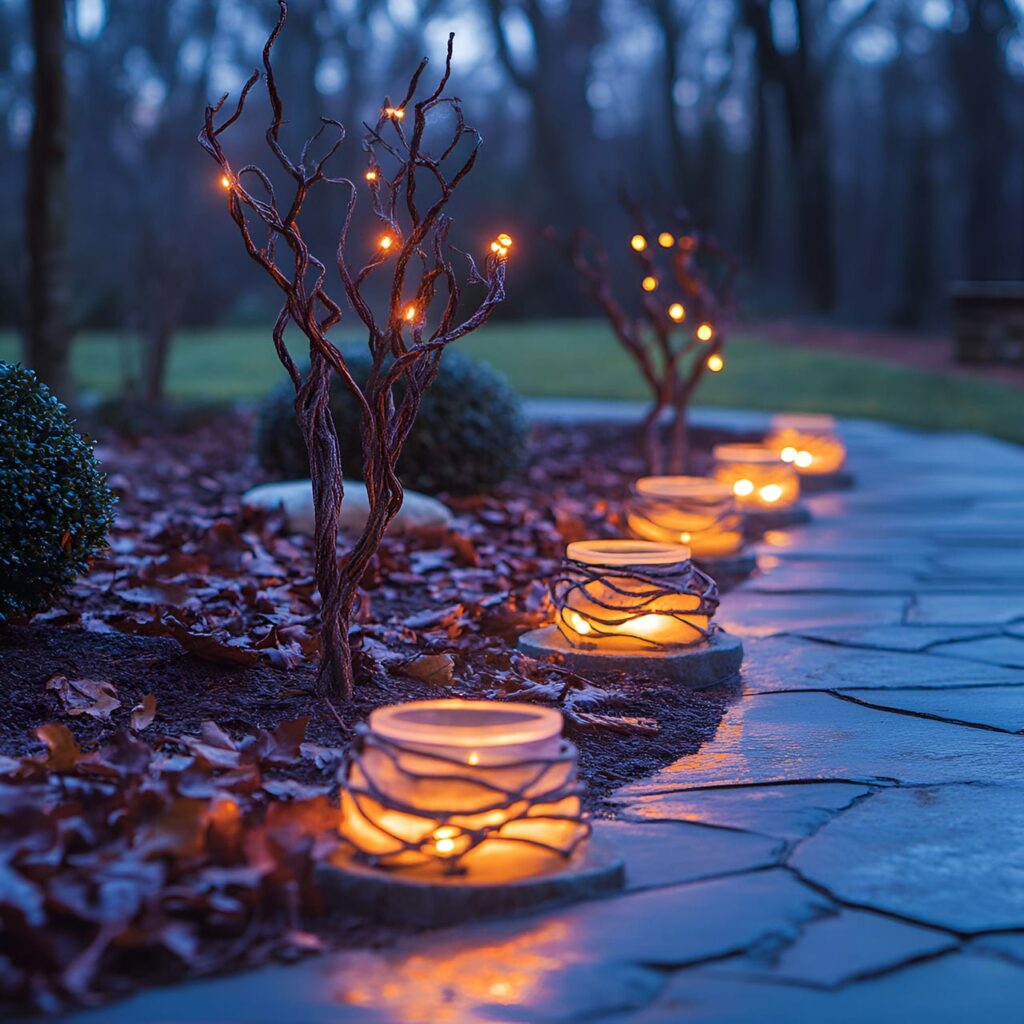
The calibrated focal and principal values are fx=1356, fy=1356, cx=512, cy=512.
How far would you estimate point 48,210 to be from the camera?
9703mm

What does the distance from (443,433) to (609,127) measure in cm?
3587

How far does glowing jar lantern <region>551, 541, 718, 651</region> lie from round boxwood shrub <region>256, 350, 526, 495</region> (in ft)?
11.3

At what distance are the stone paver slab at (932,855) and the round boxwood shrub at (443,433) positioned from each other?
477 centimetres

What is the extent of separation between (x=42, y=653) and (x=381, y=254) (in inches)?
59.2

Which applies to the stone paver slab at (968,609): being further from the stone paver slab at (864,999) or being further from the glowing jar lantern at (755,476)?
the stone paver slab at (864,999)

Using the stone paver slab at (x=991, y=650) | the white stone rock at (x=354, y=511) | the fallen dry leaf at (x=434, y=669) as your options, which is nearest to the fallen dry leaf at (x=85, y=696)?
the fallen dry leaf at (x=434, y=669)

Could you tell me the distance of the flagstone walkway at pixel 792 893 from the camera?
6.74 feet

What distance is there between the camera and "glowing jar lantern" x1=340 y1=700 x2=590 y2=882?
238 centimetres

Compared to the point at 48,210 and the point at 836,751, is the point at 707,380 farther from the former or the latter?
the point at 836,751

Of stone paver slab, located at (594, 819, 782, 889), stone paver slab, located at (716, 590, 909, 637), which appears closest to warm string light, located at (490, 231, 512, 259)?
stone paver slab, located at (594, 819, 782, 889)

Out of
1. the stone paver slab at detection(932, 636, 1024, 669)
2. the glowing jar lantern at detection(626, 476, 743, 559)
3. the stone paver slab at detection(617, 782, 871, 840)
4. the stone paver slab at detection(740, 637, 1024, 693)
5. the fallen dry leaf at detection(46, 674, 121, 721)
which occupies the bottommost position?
the stone paver slab at detection(932, 636, 1024, 669)

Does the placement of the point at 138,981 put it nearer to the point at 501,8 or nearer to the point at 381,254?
the point at 381,254

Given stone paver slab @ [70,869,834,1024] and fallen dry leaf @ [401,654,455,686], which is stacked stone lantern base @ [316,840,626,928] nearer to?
stone paver slab @ [70,869,834,1024]

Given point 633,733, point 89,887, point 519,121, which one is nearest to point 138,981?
point 89,887
